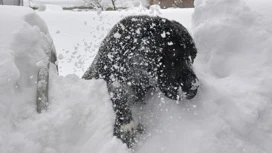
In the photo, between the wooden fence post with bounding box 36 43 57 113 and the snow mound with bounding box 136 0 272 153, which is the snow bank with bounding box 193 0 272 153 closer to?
the snow mound with bounding box 136 0 272 153

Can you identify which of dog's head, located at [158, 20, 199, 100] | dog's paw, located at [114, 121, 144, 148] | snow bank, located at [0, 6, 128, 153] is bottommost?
dog's paw, located at [114, 121, 144, 148]

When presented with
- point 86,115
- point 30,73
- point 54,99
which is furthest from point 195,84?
point 30,73

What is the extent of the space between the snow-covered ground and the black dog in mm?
88

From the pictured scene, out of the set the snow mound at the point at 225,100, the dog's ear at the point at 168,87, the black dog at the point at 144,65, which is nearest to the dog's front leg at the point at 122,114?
the black dog at the point at 144,65

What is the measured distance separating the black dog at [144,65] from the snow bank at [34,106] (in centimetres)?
10

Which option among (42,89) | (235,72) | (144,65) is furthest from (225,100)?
(42,89)

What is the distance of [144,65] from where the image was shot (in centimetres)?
246

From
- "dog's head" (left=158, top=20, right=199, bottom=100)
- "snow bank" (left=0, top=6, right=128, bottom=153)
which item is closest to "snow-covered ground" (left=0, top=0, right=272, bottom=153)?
"snow bank" (left=0, top=6, right=128, bottom=153)

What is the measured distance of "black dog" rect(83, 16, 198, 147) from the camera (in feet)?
7.61

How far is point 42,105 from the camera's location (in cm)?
218

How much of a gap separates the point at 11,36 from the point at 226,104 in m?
1.45

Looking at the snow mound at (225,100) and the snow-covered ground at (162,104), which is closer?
the snow-covered ground at (162,104)

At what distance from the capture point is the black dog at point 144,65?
232cm

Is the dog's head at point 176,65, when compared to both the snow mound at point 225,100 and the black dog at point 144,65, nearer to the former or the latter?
the black dog at point 144,65
